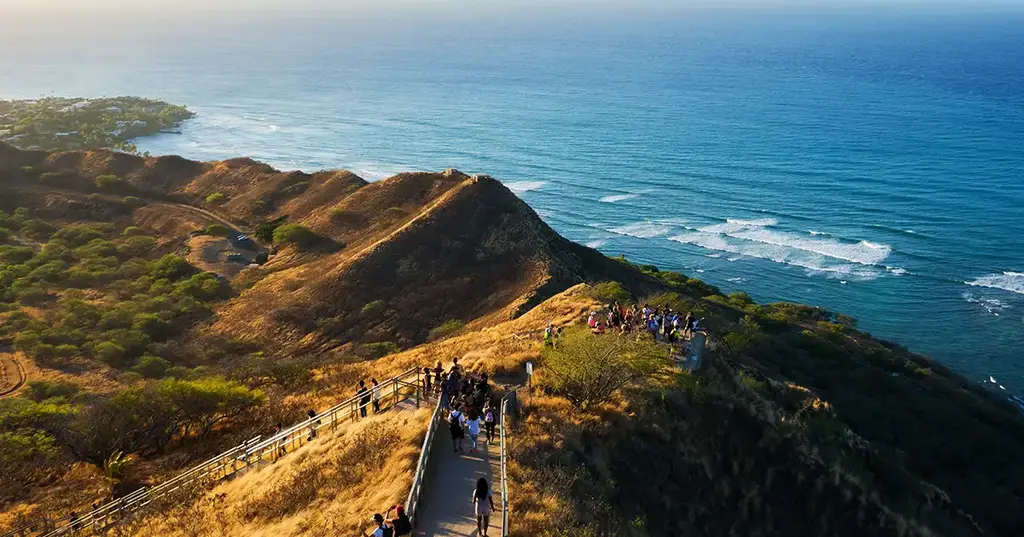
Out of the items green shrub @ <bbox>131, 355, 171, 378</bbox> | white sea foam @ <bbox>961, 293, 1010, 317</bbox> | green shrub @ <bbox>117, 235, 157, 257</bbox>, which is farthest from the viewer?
white sea foam @ <bbox>961, 293, 1010, 317</bbox>

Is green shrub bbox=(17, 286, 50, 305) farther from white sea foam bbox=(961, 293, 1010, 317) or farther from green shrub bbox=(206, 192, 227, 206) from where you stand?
white sea foam bbox=(961, 293, 1010, 317)

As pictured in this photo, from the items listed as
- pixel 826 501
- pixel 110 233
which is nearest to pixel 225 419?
pixel 826 501

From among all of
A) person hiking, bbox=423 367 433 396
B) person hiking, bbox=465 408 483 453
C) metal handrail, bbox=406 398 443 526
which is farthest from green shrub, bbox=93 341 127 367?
person hiking, bbox=465 408 483 453

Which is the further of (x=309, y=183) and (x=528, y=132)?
(x=528, y=132)

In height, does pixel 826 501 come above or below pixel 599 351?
below

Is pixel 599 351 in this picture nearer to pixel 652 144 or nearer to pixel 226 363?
pixel 226 363

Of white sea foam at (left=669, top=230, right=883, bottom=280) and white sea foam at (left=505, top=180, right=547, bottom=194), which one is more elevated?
white sea foam at (left=505, top=180, right=547, bottom=194)

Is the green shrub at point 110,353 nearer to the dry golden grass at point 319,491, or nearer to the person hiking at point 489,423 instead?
the dry golden grass at point 319,491
